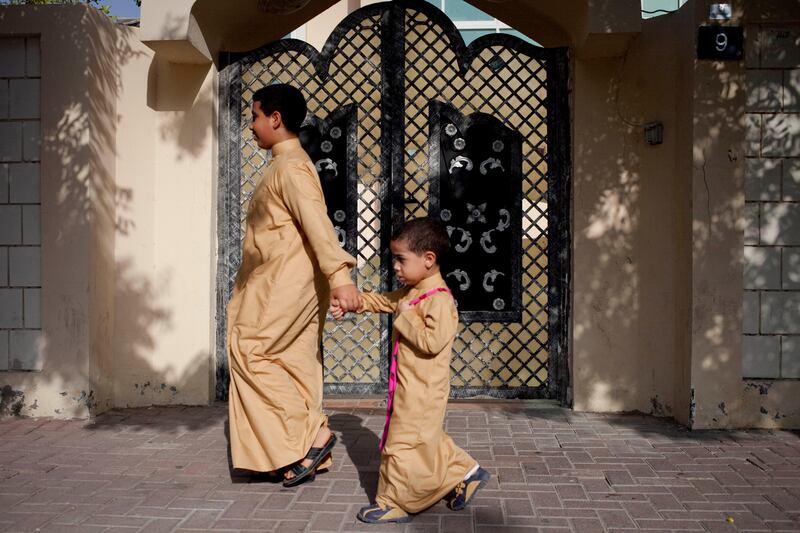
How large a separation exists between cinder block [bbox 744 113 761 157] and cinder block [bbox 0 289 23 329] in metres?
5.32

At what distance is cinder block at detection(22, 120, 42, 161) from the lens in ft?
18.7

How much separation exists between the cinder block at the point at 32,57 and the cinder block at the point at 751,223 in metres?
5.19

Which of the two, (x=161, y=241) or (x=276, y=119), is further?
(x=161, y=241)

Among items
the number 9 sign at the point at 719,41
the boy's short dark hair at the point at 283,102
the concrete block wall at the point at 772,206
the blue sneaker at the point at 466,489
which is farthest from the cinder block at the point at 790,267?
the boy's short dark hair at the point at 283,102

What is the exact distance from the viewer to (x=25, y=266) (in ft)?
18.8

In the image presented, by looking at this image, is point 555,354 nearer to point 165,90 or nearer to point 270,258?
point 270,258

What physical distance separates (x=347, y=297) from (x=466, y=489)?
105cm

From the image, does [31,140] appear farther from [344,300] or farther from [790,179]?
[790,179]

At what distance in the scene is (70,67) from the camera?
5.62 meters

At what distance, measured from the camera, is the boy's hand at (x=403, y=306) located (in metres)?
3.48

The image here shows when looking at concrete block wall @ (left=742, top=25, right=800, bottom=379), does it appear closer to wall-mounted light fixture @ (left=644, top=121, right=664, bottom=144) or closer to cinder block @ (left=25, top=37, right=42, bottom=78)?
wall-mounted light fixture @ (left=644, top=121, right=664, bottom=144)

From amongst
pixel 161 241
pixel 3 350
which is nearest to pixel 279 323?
pixel 161 241

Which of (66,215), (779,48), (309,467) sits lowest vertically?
(309,467)

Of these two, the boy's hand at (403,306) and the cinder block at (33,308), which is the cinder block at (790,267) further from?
the cinder block at (33,308)
